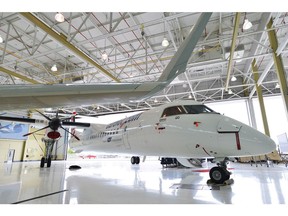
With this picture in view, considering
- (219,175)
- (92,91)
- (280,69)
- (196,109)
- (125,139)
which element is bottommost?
(219,175)

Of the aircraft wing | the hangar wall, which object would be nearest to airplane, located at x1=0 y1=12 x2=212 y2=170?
the aircraft wing

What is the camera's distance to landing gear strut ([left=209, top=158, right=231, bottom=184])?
5.49 metres

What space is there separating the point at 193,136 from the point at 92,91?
3.75 m

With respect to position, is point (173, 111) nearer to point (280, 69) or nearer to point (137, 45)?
point (280, 69)

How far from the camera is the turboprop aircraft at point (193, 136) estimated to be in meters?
5.07

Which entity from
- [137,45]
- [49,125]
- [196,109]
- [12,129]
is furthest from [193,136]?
[12,129]

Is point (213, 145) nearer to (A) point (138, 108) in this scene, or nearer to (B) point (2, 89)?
(B) point (2, 89)

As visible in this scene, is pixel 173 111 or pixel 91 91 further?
pixel 173 111

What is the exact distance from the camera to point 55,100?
3.30 meters

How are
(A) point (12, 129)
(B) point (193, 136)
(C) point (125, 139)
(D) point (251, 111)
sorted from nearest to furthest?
(B) point (193, 136) < (C) point (125, 139) < (D) point (251, 111) < (A) point (12, 129)

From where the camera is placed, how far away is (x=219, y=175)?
558 centimetres

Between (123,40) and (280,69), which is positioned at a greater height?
(123,40)

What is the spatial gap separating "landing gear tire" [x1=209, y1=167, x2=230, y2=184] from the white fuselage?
49cm

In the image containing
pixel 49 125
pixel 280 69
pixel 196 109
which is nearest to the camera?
pixel 196 109
